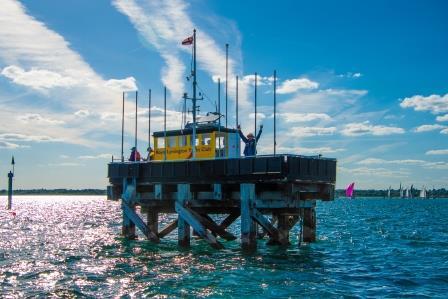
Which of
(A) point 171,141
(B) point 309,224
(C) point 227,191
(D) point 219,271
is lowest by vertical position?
(D) point 219,271

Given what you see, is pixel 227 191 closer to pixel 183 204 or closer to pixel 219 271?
pixel 183 204

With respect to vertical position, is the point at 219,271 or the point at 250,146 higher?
the point at 250,146

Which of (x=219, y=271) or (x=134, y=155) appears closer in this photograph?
(x=219, y=271)

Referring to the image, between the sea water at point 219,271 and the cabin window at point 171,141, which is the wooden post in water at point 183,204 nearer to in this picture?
the sea water at point 219,271

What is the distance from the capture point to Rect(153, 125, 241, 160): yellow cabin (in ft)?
109

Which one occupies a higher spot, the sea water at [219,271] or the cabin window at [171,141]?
the cabin window at [171,141]

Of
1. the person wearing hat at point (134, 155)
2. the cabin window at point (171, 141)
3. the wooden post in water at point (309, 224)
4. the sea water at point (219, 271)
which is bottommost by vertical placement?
the sea water at point (219, 271)

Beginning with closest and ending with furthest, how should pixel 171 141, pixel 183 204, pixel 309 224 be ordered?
pixel 183 204
pixel 309 224
pixel 171 141

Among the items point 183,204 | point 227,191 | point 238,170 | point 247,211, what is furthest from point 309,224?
point 183,204

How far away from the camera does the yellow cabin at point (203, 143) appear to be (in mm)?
33156

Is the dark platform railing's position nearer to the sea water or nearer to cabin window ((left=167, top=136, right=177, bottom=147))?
cabin window ((left=167, top=136, right=177, bottom=147))

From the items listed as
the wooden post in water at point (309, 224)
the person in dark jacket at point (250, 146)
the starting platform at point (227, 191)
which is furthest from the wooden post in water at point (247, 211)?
the wooden post in water at point (309, 224)

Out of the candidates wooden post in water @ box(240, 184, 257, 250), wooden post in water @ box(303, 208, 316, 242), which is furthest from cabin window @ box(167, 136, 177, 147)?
wooden post in water @ box(303, 208, 316, 242)

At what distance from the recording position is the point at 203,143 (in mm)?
33531
